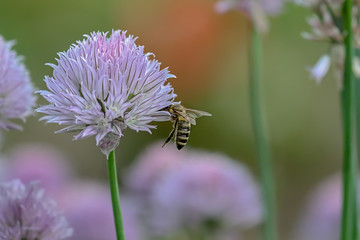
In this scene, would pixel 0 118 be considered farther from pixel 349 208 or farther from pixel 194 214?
pixel 194 214

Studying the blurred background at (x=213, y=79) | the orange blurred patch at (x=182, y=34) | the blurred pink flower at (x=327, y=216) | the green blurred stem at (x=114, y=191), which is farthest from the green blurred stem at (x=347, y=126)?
the orange blurred patch at (x=182, y=34)

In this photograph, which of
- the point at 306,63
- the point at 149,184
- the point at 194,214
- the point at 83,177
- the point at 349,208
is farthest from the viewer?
the point at 306,63

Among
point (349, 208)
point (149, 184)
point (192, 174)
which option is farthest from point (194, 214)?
point (349, 208)


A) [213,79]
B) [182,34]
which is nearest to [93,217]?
[182,34]

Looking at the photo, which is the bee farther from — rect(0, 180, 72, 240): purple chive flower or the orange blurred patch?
the orange blurred patch

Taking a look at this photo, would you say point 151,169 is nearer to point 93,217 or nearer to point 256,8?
point 93,217
